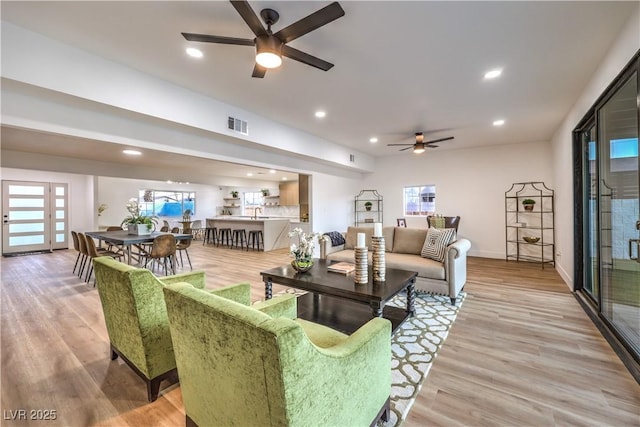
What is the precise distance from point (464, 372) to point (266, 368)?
1.87 meters

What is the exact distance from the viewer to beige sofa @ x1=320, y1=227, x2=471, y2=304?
340 centimetres

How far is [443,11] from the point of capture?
2.11 m

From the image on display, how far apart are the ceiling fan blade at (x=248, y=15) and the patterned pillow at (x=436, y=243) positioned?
128 inches

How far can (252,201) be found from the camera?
41.3ft

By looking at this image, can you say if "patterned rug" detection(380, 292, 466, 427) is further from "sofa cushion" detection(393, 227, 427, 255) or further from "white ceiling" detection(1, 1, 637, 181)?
"white ceiling" detection(1, 1, 637, 181)

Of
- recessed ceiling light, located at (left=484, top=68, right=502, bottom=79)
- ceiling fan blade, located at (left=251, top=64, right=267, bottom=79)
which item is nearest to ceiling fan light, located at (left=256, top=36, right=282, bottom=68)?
ceiling fan blade, located at (left=251, top=64, right=267, bottom=79)

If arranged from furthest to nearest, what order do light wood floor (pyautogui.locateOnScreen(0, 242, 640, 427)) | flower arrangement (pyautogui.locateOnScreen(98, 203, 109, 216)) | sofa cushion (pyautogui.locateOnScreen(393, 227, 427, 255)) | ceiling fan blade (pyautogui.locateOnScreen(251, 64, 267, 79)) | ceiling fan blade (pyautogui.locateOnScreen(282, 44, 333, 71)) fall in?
flower arrangement (pyautogui.locateOnScreen(98, 203, 109, 216)) < sofa cushion (pyautogui.locateOnScreen(393, 227, 427, 255)) < ceiling fan blade (pyautogui.locateOnScreen(251, 64, 267, 79)) < ceiling fan blade (pyautogui.locateOnScreen(282, 44, 333, 71)) < light wood floor (pyautogui.locateOnScreen(0, 242, 640, 427))

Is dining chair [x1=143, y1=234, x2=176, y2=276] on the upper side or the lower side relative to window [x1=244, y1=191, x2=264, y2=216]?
lower

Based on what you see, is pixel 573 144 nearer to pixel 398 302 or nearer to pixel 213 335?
pixel 398 302

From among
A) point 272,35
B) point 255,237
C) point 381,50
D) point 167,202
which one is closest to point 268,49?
point 272,35

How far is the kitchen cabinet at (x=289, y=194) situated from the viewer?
9.93 metres

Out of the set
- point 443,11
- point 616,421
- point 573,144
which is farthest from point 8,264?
point 573,144

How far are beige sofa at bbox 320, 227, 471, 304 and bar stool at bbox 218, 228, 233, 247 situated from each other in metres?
5.26

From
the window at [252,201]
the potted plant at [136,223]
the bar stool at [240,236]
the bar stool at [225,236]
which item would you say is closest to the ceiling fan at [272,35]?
the potted plant at [136,223]
